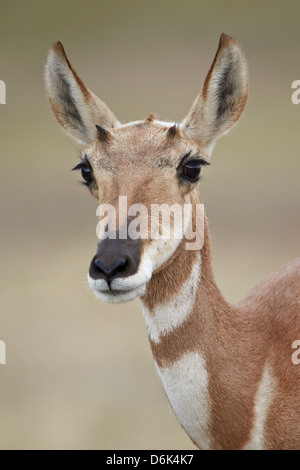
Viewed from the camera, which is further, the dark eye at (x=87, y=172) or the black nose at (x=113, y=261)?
the dark eye at (x=87, y=172)

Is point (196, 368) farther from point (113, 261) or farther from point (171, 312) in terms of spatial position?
point (113, 261)

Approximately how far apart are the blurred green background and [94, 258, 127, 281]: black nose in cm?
785

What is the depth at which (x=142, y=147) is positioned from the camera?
19.6 ft

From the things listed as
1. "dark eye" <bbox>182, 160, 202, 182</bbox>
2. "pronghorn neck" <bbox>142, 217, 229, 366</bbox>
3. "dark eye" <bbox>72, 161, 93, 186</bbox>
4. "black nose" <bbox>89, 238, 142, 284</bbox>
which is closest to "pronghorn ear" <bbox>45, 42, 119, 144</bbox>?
"dark eye" <bbox>72, 161, 93, 186</bbox>

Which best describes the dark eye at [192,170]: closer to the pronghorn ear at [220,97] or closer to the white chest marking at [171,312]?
the pronghorn ear at [220,97]

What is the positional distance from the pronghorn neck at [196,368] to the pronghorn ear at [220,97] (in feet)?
3.44

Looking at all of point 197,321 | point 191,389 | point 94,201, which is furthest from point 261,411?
point 94,201

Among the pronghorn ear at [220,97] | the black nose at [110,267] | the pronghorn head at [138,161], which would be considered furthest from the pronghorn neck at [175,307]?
the pronghorn ear at [220,97]

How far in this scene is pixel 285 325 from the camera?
6.39m

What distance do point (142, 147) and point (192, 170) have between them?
1.34 ft

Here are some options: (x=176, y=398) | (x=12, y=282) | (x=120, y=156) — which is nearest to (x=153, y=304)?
(x=176, y=398)

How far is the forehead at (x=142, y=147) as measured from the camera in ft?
19.4

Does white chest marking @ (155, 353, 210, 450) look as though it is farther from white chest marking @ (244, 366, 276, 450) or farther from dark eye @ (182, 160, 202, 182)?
dark eye @ (182, 160, 202, 182)

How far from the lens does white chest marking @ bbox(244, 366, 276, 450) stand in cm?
597
